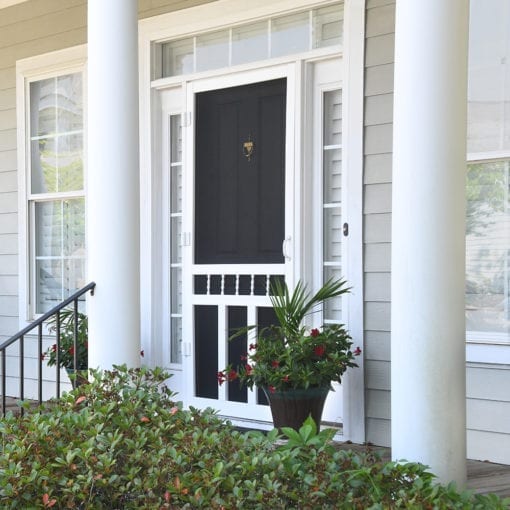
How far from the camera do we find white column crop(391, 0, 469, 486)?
114 inches

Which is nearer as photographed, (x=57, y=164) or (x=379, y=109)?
(x=379, y=109)

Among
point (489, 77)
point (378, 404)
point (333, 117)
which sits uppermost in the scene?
point (489, 77)

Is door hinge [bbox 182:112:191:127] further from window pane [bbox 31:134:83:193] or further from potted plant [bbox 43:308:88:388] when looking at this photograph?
potted plant [bbox 43:308:88:388]

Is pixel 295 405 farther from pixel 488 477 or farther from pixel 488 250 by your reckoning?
pixel 488 250

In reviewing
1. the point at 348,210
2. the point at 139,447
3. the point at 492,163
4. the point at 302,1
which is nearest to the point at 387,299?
the point at 348,210

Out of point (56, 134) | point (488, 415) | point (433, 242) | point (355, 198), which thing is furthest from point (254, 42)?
point (433, 242)

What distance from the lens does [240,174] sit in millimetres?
5180

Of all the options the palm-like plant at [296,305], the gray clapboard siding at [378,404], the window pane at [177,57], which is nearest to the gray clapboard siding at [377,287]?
the palm-like plant at [296,305]

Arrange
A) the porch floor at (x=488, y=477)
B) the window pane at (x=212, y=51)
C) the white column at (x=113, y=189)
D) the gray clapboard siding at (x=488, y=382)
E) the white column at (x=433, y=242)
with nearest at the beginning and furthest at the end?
the white column at (x=433, y=242), the porch floor at (x=488, y=477), the white column at (x=113, y=189), the gray clapboard siding at (x=488, y=382), the window pane at (x=212, y=51)

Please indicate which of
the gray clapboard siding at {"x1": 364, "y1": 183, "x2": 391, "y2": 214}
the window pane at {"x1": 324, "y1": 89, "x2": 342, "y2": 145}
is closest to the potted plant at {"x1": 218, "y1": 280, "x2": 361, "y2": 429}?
the gray clapboard siding at {"x1": 364, "y1": 183, "x2": 391, "y2": 214}

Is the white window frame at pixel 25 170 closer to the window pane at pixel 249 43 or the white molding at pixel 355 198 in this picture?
the window pane at pixel 249 43

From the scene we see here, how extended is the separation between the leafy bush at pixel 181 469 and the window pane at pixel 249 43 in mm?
2728

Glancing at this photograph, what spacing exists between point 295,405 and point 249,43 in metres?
2.21

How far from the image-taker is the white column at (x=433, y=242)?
114 inches
